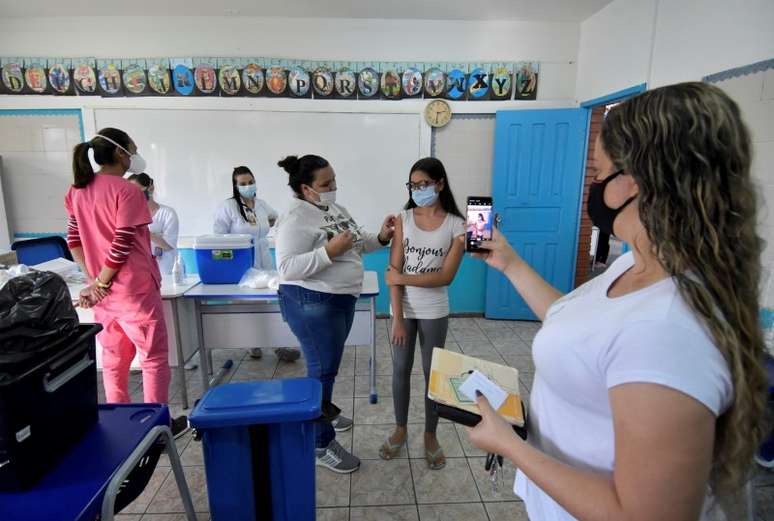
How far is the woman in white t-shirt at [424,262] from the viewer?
1.76 meters

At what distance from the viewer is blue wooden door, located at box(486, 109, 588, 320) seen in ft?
11.7

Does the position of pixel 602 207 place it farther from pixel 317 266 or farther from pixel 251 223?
pixel 251 223

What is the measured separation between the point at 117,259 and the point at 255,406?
110cm

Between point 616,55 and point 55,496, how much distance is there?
402 cm

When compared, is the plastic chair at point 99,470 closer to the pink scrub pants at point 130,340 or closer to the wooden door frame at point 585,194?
the pink scrub pants at point 130,340

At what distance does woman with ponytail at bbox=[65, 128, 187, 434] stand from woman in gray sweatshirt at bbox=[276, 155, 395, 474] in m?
0.70

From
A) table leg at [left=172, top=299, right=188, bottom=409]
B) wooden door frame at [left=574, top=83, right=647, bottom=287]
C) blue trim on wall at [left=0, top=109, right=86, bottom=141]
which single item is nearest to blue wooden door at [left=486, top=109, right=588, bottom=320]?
wooden door frame at [left=574, top=83, right=647, bottom=287]

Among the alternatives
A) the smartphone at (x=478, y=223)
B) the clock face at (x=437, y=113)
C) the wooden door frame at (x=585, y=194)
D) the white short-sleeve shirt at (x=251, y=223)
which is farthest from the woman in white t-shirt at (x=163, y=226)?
the wooden door frame at (x=585, y=194)

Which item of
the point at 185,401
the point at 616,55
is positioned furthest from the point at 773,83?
the point at 185,401

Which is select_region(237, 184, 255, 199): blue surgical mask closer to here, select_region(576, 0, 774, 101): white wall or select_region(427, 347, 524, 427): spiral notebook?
select_region(427, 347, 524, 427): spiral notebook

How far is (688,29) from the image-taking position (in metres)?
2.35

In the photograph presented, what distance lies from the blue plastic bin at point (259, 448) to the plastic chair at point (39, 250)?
240cm

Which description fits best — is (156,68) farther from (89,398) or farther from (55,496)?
(55,496)

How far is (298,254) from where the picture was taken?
167 cm
